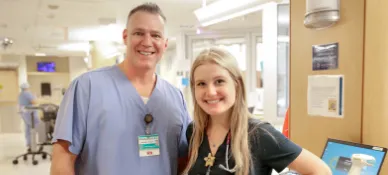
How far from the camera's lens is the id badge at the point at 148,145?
4.20ft

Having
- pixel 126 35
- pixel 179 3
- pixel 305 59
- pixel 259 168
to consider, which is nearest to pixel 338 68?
pixel 305 59

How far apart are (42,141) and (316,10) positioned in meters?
6.36

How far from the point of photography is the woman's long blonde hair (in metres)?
1.08

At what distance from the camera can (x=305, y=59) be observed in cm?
186

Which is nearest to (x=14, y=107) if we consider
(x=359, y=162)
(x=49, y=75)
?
(x=49, y=75)

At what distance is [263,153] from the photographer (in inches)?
42.6

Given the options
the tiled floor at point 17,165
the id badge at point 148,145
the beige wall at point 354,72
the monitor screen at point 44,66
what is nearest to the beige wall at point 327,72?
the beige wall at point 354,72

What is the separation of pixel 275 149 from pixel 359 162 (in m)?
0.55

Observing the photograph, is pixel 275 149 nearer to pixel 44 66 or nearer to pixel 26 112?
pixel 26 112

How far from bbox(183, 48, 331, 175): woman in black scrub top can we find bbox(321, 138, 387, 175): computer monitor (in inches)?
16.9

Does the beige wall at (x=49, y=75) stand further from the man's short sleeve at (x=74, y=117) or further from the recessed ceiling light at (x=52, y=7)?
the man's short sleeve at (x=74, y=117)

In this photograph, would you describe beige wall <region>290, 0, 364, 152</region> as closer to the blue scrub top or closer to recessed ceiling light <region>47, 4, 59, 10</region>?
the blue scrub top

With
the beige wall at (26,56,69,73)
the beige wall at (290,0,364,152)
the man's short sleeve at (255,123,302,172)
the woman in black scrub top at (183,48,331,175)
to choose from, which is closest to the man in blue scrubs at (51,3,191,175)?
the woman in black scrub top at (183,48,331,175)

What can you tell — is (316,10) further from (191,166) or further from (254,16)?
(254,16)
